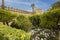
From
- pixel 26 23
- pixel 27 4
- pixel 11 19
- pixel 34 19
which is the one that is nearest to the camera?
pixel 26 23

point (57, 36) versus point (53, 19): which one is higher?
point (53, 19)

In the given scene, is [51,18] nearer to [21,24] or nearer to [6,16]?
[21,24]

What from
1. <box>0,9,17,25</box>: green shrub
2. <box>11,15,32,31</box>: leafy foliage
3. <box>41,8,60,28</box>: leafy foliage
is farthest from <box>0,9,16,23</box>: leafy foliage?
<box>41,8,60,28</box>: leafy foliage

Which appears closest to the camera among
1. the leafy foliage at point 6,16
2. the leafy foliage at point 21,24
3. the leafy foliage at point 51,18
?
the leafy foliage at point 51,18

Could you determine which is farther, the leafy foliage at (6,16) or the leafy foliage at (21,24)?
the leafy foliage at (6,16)

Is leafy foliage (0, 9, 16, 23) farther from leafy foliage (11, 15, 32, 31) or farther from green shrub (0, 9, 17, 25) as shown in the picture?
leafy foliage (11, 15, 32, 31)

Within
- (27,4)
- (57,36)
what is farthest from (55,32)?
(27,4)

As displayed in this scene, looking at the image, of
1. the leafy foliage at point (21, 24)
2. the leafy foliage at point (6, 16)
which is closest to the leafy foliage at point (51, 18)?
the leafy foliage at point (21, 24)

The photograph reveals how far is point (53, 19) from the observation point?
938 centimetres

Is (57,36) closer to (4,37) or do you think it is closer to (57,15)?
(57,15)

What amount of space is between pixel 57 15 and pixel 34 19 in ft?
39.8

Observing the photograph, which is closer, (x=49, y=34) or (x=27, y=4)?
(x=49, y=34)

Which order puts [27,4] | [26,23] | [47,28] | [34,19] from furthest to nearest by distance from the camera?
[27,4]
[34,19]
[26,23]
[47,28]

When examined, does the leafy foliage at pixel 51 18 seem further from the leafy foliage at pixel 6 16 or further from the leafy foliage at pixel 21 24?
the leafy foliage at pixel 6 16
